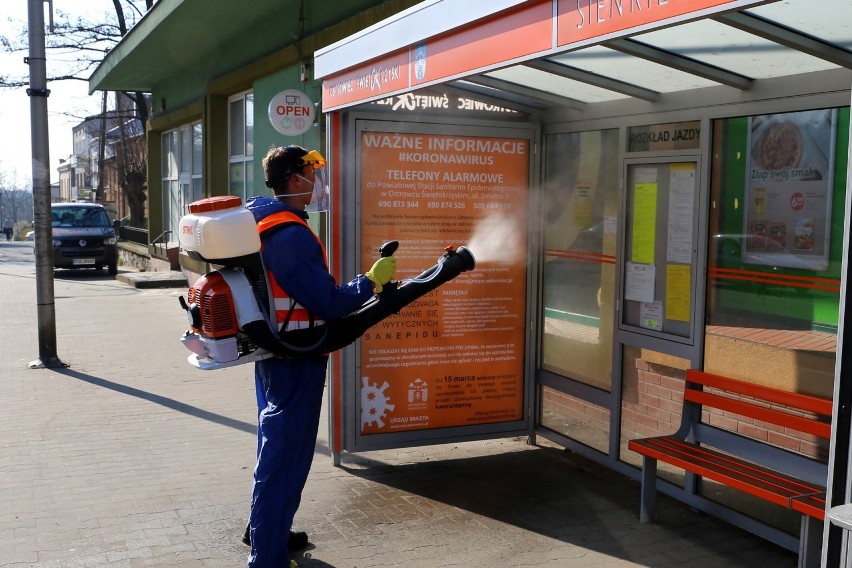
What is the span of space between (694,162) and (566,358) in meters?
1.78

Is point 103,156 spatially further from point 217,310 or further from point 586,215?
point 217,310

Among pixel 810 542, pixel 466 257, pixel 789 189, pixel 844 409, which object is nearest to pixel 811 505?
pixel 810 542

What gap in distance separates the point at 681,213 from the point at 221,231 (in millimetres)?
2671

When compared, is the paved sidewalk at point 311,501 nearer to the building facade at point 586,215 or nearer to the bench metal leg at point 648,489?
the bench metal leg at point 648,489

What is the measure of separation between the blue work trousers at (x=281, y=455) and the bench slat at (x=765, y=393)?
6.95 ft

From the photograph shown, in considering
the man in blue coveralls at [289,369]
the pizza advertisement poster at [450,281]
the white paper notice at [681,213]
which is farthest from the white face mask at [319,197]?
the white paper notice at [681,213]

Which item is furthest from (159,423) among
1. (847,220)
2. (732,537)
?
(847,220)

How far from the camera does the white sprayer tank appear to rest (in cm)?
389

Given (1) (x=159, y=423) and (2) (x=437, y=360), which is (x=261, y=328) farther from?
(1) (x=159, y=423)

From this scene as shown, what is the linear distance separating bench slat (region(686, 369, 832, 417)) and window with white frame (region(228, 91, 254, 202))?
425 inches

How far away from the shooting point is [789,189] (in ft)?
15.0

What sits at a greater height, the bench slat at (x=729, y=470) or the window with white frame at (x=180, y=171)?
the window with white frame at (x=180, y=171)

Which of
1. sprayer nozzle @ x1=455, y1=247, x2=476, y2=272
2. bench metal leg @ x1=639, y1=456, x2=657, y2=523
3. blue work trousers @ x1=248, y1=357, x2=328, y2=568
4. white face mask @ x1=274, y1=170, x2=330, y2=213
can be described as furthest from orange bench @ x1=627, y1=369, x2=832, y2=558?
white face mask @ x1=274, y1=170, x2=330, y2=213

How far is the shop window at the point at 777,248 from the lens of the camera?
171 inches
